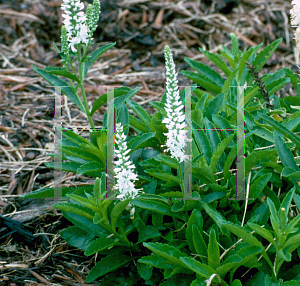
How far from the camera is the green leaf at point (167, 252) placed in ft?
6.18

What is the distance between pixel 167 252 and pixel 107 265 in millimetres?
389

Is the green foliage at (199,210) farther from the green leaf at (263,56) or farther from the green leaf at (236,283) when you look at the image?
the green leaf at (263,56)

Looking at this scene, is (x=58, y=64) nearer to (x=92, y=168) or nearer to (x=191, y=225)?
(x=92, y=168)

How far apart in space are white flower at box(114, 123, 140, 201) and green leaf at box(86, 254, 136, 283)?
14.3 inches

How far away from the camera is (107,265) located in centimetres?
215

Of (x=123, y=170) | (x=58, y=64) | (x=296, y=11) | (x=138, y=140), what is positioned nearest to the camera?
(x=123, y=170)

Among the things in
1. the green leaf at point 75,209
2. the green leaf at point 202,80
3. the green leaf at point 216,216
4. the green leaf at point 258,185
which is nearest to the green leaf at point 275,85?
the green leaf at point 202,80

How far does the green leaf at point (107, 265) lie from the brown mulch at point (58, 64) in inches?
11.5

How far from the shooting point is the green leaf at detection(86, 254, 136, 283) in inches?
82.8

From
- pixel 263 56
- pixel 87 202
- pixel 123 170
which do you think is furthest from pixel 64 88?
pixel 263 56

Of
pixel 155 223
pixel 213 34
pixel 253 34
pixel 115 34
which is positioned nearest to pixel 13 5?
pixel 115 34

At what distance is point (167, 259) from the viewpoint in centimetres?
201

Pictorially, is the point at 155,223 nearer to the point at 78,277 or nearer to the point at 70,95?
the point at 78,277

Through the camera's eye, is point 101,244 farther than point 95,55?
No
